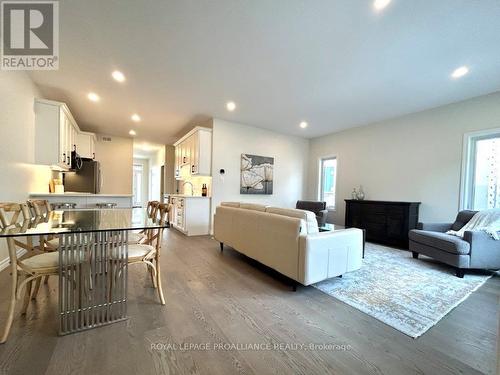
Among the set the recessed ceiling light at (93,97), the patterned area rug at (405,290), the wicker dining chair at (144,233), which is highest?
the recessed ceiling light at (93,97)

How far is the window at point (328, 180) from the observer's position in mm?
6113

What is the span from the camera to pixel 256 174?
5.63 metres

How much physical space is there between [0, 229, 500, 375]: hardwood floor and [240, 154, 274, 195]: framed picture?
3.42 meters

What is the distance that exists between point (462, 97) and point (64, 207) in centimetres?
725

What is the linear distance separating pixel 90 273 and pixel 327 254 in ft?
7.13

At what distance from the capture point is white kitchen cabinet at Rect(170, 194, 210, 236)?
4.73 m

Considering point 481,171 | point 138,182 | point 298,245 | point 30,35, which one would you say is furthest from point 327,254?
point 138,182

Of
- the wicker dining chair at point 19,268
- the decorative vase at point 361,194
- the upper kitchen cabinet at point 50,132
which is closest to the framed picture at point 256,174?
the decorative vase at point 361,194

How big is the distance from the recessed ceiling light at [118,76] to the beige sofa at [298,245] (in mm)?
2810

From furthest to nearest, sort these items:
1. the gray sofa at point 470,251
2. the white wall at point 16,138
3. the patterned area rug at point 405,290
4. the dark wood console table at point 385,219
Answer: the dark wood console table at point 385,219
the gray sofa at point 470,251
the white wall at point 16,138
the patterned area rug at point 405,290

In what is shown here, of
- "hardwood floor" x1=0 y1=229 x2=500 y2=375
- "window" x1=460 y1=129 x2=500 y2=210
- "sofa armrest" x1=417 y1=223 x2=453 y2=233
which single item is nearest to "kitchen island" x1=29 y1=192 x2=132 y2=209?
"hardwood floor" x1=0 y1=229 x2=500 y2=375

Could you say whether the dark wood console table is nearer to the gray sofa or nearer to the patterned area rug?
the patterned area rug

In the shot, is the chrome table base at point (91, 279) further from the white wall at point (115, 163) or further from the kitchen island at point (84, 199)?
the white wall at point (115, 163)

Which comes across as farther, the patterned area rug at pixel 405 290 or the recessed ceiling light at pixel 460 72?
the recessed ceiling light at pixel 460 72
